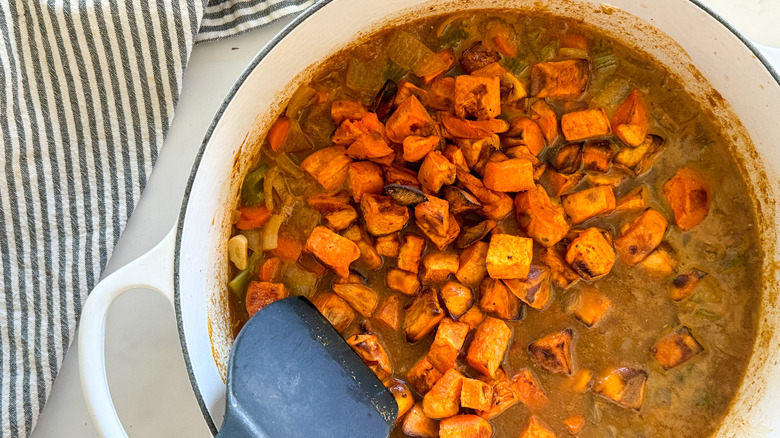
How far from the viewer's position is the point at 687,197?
7.04 ft

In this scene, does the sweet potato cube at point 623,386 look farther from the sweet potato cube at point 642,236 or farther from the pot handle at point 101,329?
the pot handle at point 101,329

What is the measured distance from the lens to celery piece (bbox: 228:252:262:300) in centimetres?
218

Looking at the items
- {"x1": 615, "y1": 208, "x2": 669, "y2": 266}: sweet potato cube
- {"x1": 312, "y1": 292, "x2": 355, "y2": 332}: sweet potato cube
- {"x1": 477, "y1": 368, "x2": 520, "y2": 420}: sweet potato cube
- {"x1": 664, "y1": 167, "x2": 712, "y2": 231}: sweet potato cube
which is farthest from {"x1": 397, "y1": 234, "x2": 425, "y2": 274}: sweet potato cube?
{"x1": 664, "y1": 167, "x2": 712, "y2": 231}: sweet potato cube

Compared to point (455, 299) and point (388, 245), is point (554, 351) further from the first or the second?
point (388, 245)

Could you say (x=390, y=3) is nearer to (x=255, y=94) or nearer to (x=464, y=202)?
(x=255, y=94)

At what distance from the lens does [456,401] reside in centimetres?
209

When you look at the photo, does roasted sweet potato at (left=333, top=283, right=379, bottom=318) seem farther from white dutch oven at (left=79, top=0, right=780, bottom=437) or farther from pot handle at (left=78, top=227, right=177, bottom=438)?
pot handle at (left=78, top=227, right=177, bottom=438)

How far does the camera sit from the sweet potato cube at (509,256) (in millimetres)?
2043

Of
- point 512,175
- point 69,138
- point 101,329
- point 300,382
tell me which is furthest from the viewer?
point 69,138

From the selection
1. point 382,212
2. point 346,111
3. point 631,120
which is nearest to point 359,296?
point 382,212

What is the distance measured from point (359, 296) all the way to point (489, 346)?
0.46 m

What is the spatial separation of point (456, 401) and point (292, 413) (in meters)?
0.54

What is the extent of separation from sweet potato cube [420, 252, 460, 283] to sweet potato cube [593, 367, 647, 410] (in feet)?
2.09

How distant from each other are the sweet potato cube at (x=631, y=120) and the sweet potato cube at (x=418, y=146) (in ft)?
2.04
